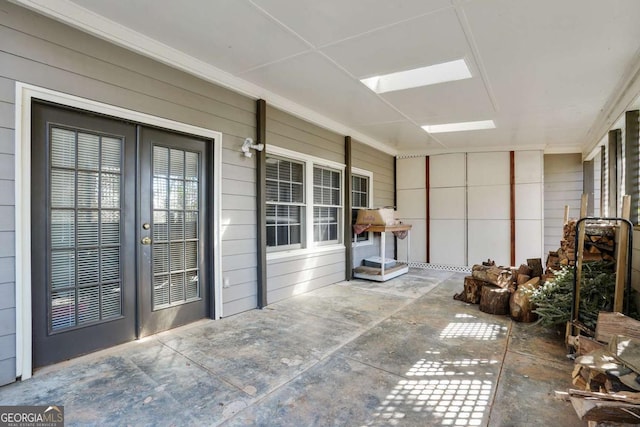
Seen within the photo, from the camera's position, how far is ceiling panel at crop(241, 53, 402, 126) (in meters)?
3.44

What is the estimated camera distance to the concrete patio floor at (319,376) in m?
1.98

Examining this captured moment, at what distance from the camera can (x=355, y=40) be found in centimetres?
290

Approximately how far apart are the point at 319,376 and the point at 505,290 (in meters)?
2.96

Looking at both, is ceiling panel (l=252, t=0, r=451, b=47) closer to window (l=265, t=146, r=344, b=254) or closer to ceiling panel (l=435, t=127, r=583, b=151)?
window (l=265, t=146, r=344, b=254)

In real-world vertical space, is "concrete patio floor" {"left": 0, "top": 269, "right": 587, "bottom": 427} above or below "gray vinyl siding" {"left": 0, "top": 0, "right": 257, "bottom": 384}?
below

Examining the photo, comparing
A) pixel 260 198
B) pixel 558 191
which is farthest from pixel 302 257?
pixel 558 191

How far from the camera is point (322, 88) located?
159 inches

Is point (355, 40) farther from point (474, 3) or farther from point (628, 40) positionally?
point (628, 40)

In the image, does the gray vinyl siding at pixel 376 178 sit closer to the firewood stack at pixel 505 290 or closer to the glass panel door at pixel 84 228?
the firewood stack at pixel 505 290

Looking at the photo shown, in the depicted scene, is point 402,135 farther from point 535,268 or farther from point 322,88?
point 535,268

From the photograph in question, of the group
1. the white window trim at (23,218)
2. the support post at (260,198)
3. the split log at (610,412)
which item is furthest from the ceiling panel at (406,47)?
the split log at (610,412)

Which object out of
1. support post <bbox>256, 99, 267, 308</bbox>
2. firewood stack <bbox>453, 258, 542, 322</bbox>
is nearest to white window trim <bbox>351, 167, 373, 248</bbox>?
firewood stack <bbox>453, 258, 542, 322</bbox>

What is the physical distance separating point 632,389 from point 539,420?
510 mm

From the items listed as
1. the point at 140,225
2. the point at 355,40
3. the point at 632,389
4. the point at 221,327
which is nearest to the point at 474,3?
the point at 355,40
